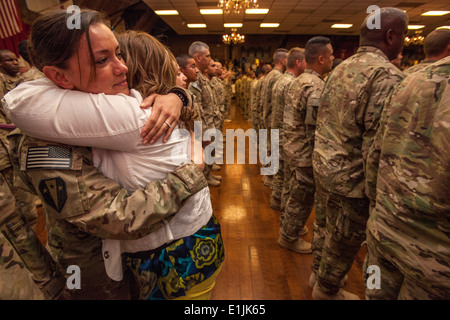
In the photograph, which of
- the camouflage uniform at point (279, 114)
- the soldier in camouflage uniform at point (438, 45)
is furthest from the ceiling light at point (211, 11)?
the soldier in camouflage uniform at point (438, 45)

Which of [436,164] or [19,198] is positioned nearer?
[436,164]

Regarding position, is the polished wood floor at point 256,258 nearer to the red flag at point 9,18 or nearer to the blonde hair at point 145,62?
the blonde hair at point 145,62

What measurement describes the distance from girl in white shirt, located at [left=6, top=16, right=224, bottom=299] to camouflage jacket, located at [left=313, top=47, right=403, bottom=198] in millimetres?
933

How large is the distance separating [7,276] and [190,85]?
296 cm

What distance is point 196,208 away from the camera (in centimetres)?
84

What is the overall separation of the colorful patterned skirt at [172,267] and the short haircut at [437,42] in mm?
2587

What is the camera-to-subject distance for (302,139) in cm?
219

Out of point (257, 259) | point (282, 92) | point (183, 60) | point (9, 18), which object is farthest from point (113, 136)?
point (9, 18)

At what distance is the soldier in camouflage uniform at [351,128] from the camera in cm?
133

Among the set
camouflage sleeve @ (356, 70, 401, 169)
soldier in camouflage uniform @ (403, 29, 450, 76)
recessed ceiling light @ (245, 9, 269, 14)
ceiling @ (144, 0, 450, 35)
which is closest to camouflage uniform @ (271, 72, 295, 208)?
soldier in camouflage uniform @ (403, 29, 450, 76)

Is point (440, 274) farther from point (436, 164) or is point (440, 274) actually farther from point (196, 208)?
point (196, 208)
